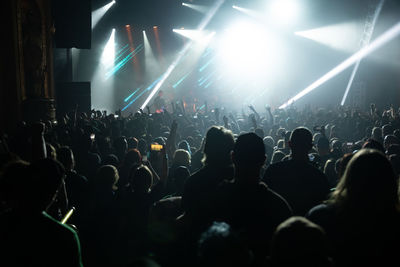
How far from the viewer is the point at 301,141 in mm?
3525

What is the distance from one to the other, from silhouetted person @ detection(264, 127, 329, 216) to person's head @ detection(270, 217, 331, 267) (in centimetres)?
158

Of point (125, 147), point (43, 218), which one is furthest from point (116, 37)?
point (43, 218)

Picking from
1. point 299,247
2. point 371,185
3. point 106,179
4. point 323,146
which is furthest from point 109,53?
point 299,247

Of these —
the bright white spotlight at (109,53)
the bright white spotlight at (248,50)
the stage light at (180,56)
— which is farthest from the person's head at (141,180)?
the bright white spotlight at (248,50)

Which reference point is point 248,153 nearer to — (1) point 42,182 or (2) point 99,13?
(1) point 42,182

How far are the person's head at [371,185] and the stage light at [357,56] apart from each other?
18555 millimetres

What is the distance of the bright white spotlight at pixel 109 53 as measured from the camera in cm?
2288

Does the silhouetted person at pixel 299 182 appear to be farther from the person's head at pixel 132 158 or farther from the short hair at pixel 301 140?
the person's head at pixel 132 158

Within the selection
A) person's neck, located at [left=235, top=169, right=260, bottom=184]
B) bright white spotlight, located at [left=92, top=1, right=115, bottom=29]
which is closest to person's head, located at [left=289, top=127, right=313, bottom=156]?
person's neck, located at [left=235, top=169, right=260, bottom=184]

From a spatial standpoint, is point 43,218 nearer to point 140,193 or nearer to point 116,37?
point 140,193

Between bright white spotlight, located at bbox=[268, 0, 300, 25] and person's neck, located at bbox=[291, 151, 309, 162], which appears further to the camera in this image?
bright white spotlight, located at bbox=[268, 0, 300, 25]

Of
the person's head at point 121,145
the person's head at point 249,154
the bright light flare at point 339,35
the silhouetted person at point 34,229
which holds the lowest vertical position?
the person's head at point 121,145

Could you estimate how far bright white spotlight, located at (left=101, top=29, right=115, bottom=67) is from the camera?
22877mm

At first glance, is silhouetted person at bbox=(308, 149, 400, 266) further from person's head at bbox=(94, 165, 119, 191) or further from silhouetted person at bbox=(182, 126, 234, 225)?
person's head at bbox=(94, 165, 119, 191)
